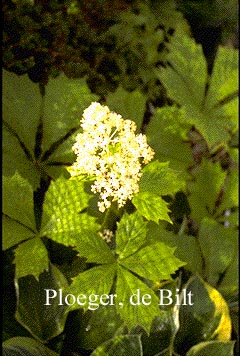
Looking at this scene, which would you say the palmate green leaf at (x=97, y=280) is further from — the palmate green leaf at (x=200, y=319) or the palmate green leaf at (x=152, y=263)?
the palmate green leaf at (x=200, y=319)

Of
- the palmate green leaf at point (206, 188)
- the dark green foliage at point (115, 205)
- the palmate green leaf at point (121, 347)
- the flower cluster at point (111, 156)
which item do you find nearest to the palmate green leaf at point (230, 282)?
the dark green foliage at point (115, 205)

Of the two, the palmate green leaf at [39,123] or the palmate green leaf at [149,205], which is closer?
the palmate green leaf at [149,205]

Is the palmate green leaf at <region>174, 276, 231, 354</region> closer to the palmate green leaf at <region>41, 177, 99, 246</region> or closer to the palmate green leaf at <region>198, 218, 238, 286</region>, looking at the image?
the palmate green leaf at <region>198, 218, 238, 286</region>

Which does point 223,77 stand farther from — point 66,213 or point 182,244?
point 66,213

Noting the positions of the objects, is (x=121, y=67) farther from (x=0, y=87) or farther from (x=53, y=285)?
(x=53, y=285)

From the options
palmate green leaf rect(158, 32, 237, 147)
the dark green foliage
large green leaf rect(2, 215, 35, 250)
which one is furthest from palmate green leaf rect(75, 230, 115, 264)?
palmate green leaf rect(158, 32, 237, 147)

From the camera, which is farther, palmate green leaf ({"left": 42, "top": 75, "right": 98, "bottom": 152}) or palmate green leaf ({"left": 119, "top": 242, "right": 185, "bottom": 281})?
palmate green leaf ({"left": 42, "top": 75, "right": 98, "bottom": 152})
